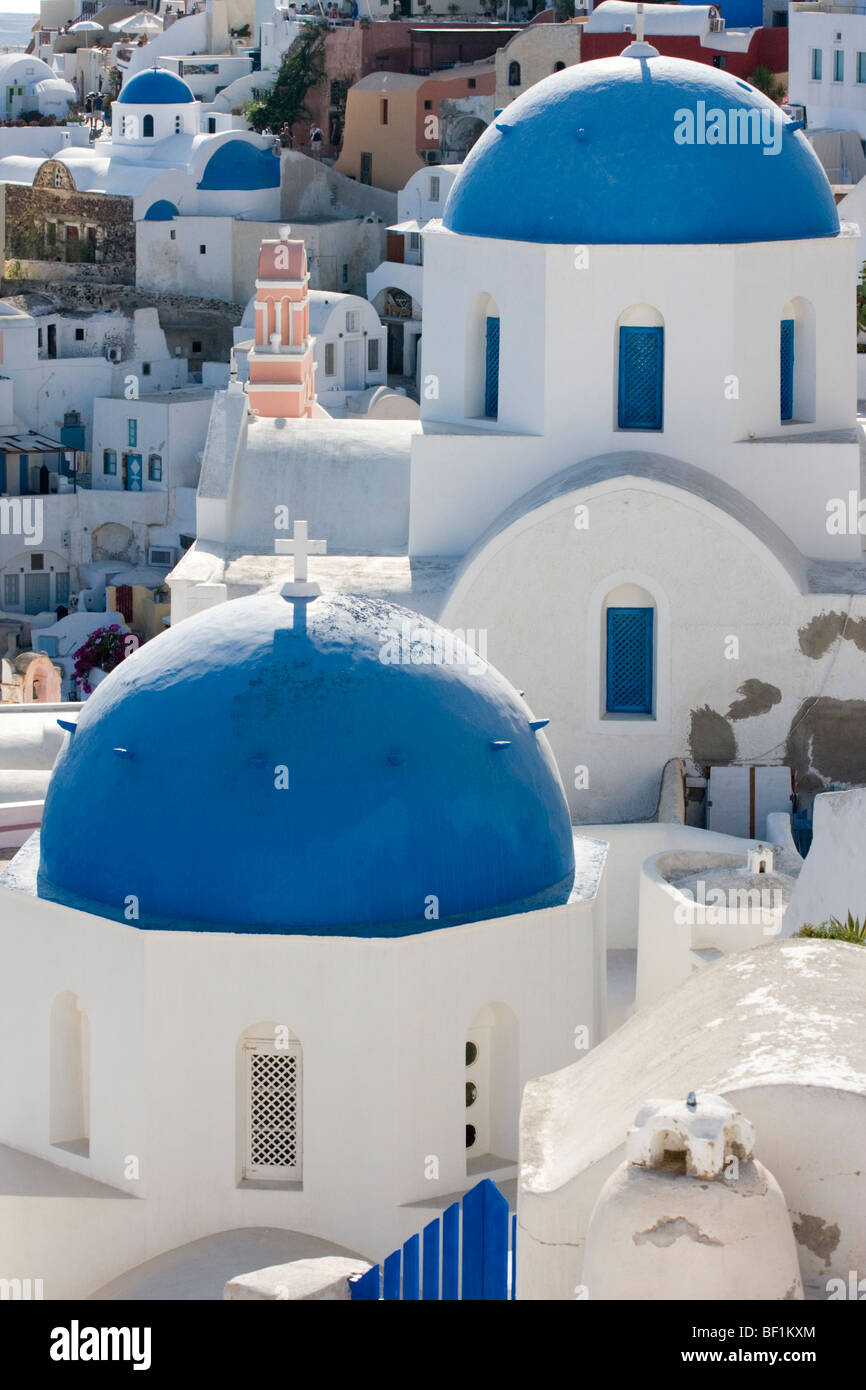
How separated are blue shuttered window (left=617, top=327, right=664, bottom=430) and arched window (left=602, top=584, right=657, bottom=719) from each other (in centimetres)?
154

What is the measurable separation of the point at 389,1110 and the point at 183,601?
6.79 metres

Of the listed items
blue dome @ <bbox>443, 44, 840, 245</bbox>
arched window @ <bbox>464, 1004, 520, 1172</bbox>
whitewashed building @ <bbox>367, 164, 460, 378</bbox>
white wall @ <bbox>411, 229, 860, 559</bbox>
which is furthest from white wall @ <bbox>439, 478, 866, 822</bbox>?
whitewashed building @ <bbox>367, 164, 460, 378</bbox>

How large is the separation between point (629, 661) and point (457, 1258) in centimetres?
791

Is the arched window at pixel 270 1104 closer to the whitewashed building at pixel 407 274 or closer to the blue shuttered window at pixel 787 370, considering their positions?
the blue shuttered window at pixel 787 370

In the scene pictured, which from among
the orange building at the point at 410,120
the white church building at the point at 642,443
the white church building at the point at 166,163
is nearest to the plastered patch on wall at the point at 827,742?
the white church building at the point at 642,443

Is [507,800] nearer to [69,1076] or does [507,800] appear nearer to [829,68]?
[69,1076]

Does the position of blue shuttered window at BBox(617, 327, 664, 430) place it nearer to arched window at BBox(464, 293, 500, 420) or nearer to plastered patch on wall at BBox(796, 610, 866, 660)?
arched window at BBox(464, 293, 500, 420)

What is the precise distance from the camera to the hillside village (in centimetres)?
885

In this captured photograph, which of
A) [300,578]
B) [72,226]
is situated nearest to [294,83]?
[72,226]

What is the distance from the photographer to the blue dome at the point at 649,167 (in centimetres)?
1803

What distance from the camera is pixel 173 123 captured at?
179 ft

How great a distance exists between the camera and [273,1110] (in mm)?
12523
